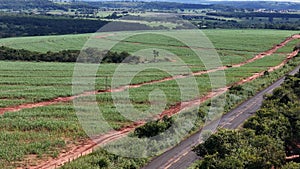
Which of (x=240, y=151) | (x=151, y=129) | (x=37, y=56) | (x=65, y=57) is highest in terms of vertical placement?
(x=240, y=151)

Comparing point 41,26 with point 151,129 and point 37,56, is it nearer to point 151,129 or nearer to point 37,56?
point 37,56

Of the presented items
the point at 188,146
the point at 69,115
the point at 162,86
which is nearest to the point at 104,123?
the point at 69,115

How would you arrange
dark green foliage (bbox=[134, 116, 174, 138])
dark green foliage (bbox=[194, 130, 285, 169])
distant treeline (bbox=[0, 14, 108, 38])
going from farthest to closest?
distant treeline (bbox=[0, 14, 108, 38]), dark green foliage (bbox=[134, 116, 174, 138]), dark green foliage (bbox=[194, 130, 285, 169])

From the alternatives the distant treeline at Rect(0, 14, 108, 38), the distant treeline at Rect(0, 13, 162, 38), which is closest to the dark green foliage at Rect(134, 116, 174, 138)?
the distant treeline at Rect(0, 13, 162, 38)

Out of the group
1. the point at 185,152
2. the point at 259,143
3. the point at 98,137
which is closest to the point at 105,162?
the point at 185,152

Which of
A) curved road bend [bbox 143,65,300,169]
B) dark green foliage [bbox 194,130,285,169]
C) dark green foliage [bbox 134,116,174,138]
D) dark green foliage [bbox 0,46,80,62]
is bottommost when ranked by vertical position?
dark green foliage [bbox 0,46,80,62]

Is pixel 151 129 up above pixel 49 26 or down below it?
below

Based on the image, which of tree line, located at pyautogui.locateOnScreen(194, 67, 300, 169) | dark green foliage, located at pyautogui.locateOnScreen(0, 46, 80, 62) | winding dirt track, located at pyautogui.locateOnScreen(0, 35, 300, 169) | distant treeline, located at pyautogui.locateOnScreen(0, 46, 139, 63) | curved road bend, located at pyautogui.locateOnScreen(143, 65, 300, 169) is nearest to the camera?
tree line, located at pyautogui.locateOnScreen(194, 67, 300, 169)

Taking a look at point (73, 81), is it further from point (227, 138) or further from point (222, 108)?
point (227, 138)

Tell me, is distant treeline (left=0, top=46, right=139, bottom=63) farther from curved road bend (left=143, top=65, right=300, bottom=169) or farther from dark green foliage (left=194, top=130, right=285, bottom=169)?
dark green foliage (left=194, top=130, right=285, bottom=169)

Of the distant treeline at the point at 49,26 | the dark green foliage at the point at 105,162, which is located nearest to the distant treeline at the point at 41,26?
the distant treeline at the point at 49,26
